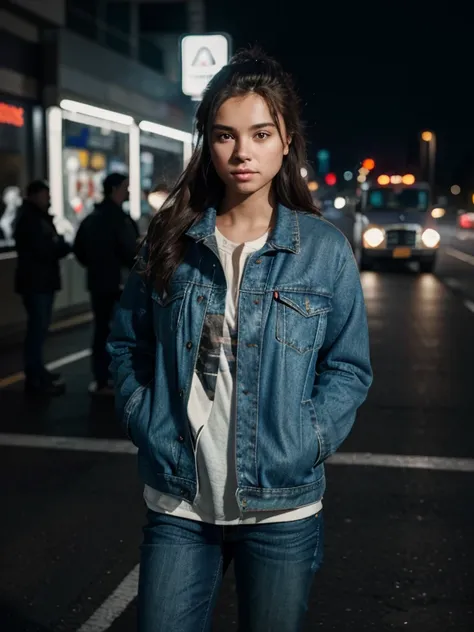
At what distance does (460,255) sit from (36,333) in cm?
2648

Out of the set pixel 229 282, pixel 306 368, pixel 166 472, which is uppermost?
pixel 229 282

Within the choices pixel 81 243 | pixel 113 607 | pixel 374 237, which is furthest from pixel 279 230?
pixel 374 237

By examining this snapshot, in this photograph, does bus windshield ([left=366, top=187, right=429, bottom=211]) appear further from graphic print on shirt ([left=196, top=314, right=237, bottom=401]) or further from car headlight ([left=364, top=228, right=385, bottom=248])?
graphic print on shirt ([left=196, top=314, right=237, bottom=401])

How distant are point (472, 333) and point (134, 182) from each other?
9.50 m

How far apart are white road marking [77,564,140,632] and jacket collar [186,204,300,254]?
2096mm

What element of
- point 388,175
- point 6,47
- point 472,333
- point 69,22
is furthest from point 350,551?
point 388,175

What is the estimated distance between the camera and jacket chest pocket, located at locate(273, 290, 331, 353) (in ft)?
8.07

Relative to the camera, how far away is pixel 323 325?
254cm

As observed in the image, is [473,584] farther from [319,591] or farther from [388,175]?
[388,175]

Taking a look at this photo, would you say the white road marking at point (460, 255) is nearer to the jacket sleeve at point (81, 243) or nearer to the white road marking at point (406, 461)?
the jacket sleeve at point (81, 243)

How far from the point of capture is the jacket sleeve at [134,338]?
2.64m

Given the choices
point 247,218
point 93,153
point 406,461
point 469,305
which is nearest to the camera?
point 247,218

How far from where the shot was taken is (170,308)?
8.36 ft

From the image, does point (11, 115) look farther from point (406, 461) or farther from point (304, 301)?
point (304, 301)
